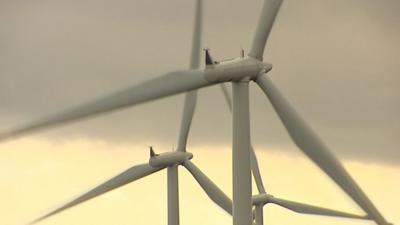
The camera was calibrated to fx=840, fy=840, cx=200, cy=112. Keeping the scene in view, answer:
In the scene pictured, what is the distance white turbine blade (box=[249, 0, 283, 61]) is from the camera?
32.1 metres

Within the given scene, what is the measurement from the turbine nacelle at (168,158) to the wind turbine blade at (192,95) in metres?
0.47

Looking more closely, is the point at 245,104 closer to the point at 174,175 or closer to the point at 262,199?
the point at 174,175

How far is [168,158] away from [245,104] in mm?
15058

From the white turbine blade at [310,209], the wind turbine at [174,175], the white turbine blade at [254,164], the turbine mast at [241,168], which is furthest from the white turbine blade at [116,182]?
the turbine mast at [241,168]

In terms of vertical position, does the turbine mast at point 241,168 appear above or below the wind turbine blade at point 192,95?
below

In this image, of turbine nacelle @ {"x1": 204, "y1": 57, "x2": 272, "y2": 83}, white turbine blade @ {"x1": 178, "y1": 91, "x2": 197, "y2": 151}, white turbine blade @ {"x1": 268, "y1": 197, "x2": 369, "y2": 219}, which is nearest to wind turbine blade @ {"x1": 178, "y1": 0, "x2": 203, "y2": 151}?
white turbine blade @ {"x1": 178, "y1": 91, "x2": 197, "y2": 151}

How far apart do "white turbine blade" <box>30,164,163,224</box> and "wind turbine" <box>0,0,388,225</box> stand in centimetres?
1372

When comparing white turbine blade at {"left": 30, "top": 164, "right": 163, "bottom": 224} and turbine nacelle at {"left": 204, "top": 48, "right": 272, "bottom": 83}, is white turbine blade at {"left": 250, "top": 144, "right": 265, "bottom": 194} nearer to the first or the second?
white turbine blade at {"left": 30, "top": 164, "right": 163, "bottom": 224}

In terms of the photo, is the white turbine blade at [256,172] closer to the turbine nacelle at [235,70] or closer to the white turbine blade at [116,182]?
the white turbine blade at [116,182]

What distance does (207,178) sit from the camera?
45750 millimetres

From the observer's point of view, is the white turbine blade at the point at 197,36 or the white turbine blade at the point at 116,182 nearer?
the white turbine blade at the point at 197,36

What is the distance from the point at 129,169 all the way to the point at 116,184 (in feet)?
3.61

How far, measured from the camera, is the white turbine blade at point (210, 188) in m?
45.7

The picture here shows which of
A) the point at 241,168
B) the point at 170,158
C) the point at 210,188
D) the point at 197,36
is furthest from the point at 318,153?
the point at 170,158
